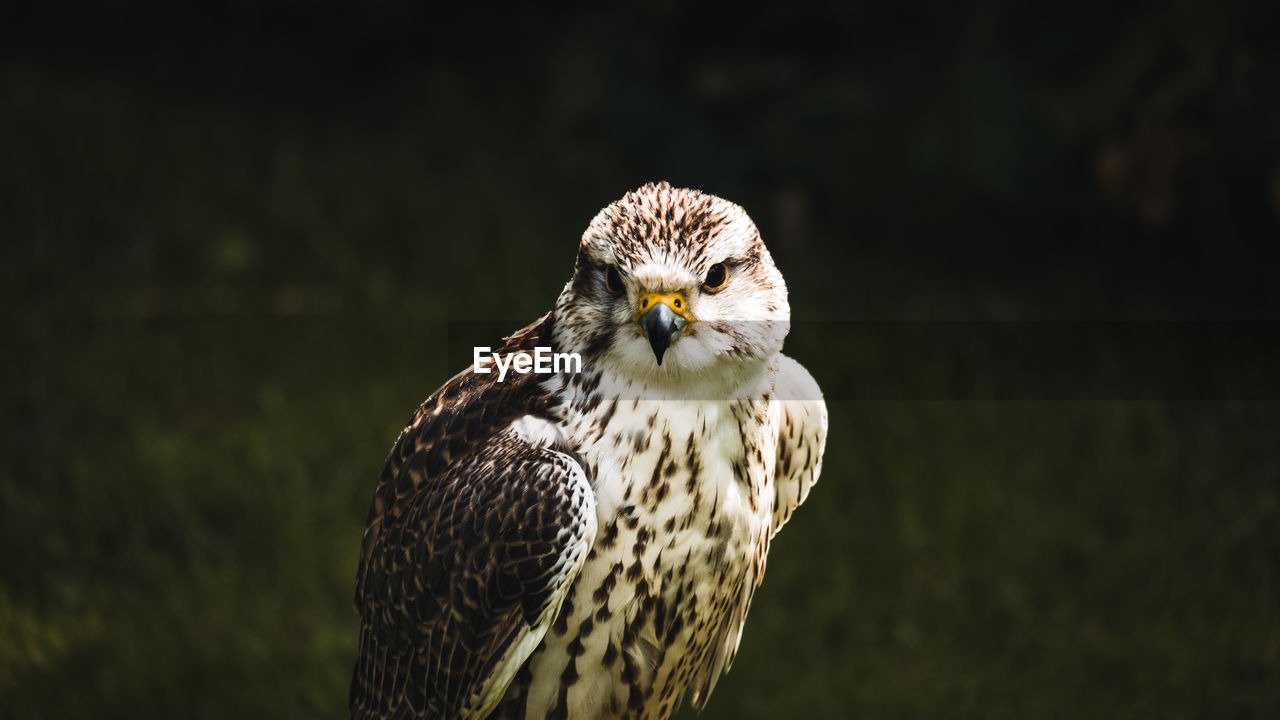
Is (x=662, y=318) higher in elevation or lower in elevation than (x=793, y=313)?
higher

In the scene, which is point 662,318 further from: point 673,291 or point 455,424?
point 455,424

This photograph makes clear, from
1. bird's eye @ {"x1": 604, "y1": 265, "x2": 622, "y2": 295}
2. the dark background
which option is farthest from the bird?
the dark background

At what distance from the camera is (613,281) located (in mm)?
1713

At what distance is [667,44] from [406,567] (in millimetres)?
4446

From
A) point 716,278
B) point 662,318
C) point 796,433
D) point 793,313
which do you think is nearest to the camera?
point 662,318

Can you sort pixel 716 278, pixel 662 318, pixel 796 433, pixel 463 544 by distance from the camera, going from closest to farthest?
pixel 662 318, pixel 716 278, pixel 463 544, pixel 796 433

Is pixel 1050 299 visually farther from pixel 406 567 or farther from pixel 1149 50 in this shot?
pixel 406 567

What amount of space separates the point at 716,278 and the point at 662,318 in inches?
5.8

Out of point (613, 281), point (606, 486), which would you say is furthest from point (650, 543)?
point (613, 281)

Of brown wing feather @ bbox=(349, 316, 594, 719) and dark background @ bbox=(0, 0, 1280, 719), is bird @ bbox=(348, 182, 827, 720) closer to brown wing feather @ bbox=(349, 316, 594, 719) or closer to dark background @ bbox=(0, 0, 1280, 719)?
brown wing feather @ bbox=(349, 316, 594, 719)

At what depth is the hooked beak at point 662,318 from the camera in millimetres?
1630

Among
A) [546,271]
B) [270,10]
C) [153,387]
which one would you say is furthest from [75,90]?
[546,271]

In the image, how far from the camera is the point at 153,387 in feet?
16.9

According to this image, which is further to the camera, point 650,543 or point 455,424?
point 455,424
